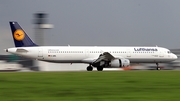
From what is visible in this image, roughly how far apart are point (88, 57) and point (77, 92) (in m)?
28.3

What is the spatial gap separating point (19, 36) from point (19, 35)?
13 cm

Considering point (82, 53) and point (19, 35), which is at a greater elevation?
point (19, 35)

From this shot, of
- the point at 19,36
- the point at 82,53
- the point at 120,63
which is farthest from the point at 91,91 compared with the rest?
the point at 19,36

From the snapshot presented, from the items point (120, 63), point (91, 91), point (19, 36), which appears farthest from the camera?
point (19, 36)

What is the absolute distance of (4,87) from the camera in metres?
16.7

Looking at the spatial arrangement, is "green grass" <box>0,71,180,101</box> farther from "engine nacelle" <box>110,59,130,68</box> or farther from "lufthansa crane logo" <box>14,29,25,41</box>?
"lufthansa crane logo" <box>14,29,25,41</box>

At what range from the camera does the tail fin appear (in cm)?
4319

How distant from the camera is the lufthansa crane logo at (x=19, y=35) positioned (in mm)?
43372

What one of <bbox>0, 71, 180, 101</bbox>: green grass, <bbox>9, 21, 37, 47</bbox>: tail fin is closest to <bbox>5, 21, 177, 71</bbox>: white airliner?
<bbox>9, 21, 37, 47</bbox>: tail fin

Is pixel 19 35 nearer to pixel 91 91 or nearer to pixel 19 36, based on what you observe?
pixel 19 36

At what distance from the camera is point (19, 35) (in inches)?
1716

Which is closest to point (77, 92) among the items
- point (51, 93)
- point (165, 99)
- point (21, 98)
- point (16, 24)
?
point (51, 93)

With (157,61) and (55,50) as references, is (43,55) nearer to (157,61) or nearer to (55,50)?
(55,50)

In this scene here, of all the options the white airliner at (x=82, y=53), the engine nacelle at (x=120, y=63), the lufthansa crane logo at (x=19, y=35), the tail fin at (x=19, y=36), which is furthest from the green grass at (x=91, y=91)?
the lufthansa crane logo at (x=19, y=35)
